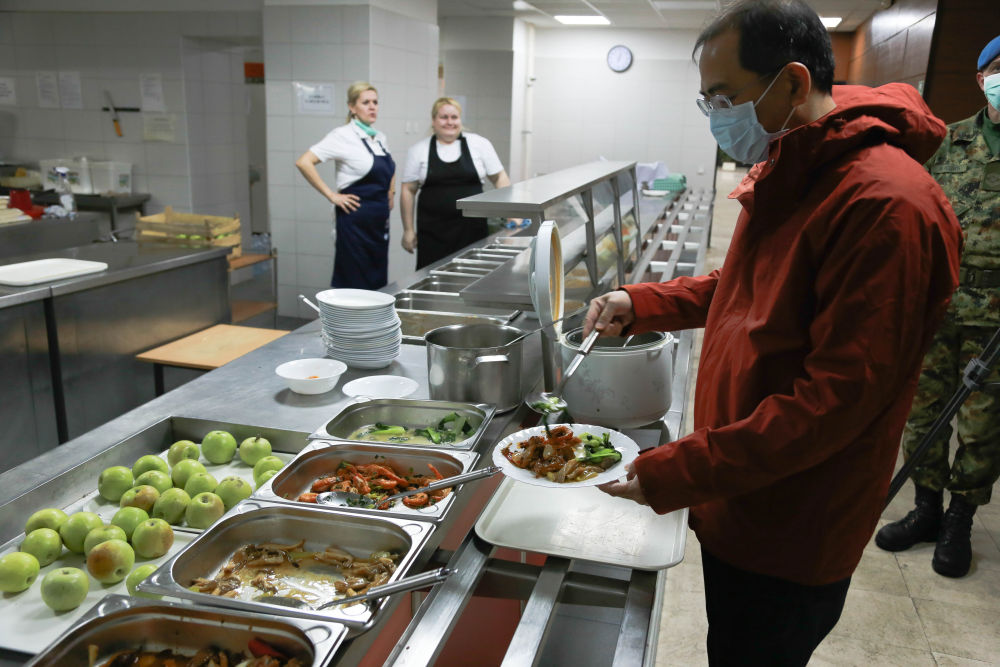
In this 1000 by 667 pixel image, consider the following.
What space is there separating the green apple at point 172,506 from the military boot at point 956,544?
274 centimetres

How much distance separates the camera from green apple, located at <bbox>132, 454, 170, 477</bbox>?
155 cm

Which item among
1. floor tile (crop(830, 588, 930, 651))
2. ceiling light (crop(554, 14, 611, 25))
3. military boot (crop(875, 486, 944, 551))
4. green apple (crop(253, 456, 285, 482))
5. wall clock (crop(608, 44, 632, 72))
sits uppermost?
ceiling light (crop(554, 14, 611, 25))

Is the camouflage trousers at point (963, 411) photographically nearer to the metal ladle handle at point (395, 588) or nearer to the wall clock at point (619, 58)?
the metal ladle handle at point (395, 588)

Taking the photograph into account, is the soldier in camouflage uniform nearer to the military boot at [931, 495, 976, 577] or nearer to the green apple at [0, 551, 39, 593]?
the military boot at [931, 495, 976, 577]

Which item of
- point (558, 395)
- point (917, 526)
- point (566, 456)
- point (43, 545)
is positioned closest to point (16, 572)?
point (43, 545)

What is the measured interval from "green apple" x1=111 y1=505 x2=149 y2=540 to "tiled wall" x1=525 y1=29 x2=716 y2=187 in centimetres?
964

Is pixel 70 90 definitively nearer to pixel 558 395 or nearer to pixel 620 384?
pixel 558 395

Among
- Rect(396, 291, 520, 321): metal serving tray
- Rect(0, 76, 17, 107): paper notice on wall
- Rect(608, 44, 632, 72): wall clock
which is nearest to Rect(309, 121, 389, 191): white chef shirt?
Rect(396, 291, 520, 321): metal serving tray

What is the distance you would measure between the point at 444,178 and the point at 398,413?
3.18m

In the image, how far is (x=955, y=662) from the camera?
239cm

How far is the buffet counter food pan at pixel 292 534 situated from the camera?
117cm

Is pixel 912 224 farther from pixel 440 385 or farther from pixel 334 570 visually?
pixel 440 385

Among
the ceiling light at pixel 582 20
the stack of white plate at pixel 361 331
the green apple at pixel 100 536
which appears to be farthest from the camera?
the ceiling light at pixel 582 20

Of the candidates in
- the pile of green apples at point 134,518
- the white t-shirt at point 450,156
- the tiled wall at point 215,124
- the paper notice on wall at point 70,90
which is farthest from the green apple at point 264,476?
the paper notice on wall at point 70,90
